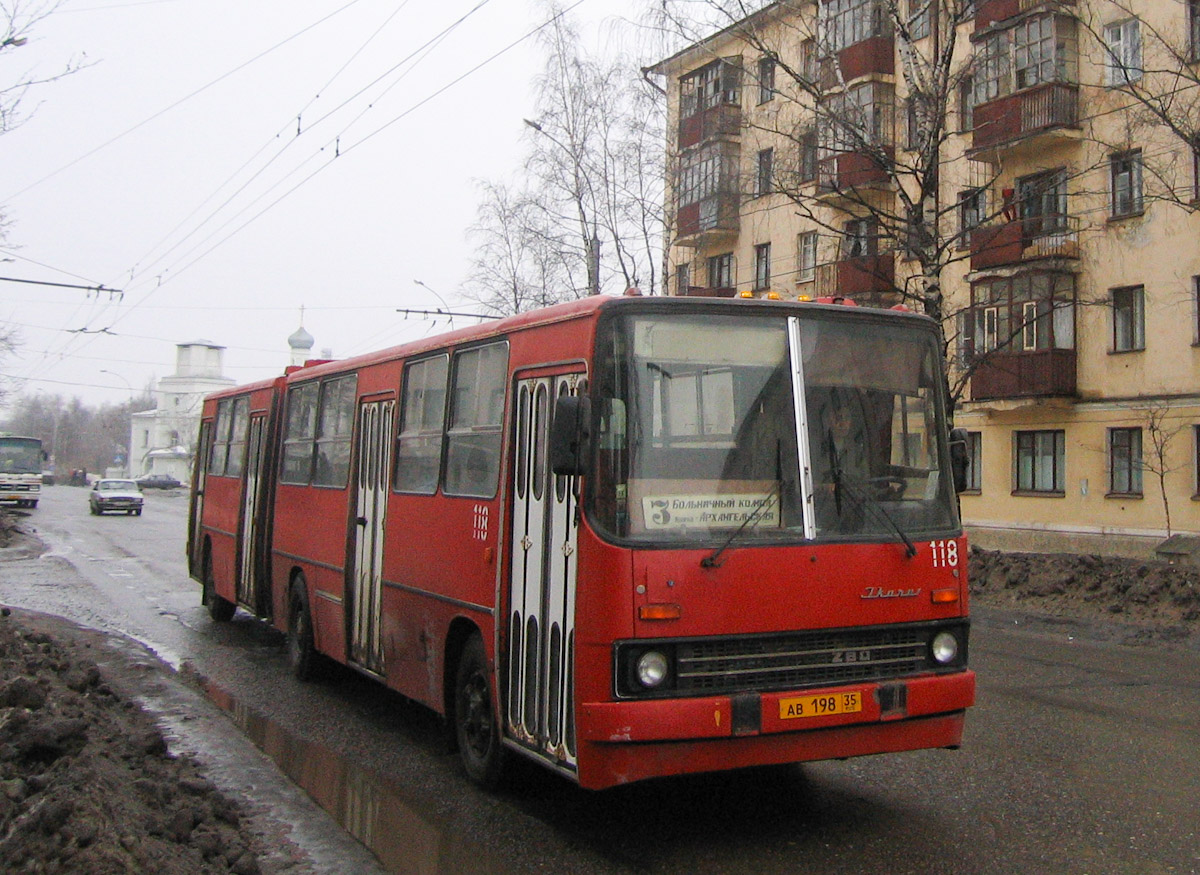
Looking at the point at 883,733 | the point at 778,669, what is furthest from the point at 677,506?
the point at 883,733

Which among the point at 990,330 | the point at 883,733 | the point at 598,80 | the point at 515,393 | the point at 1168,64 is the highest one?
the point at 598,80

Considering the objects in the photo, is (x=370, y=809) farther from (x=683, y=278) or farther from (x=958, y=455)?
(x=683, y=278)

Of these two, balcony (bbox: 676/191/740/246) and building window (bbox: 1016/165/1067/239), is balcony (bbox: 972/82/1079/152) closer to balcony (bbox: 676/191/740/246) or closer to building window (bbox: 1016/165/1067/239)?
building window (bbox: 1016/165/1067/239)

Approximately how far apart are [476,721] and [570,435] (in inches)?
88.3

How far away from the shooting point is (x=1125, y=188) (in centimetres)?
2705

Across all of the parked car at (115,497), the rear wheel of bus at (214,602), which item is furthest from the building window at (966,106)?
the parked car at (115,497)

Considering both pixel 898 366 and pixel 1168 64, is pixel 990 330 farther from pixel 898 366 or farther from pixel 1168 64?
pixel 898 366

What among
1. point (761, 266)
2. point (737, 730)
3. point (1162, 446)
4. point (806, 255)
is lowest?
point (737, 730)

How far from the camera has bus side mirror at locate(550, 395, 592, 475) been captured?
18.7ft

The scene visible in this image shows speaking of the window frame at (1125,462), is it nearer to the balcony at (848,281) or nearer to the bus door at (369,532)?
the balcony at (848,281)

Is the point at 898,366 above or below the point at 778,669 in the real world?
above

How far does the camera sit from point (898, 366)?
6469 millimetres

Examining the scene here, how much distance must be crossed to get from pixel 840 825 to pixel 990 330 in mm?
25947

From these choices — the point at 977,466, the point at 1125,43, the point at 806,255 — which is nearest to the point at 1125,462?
the point at 977,466
